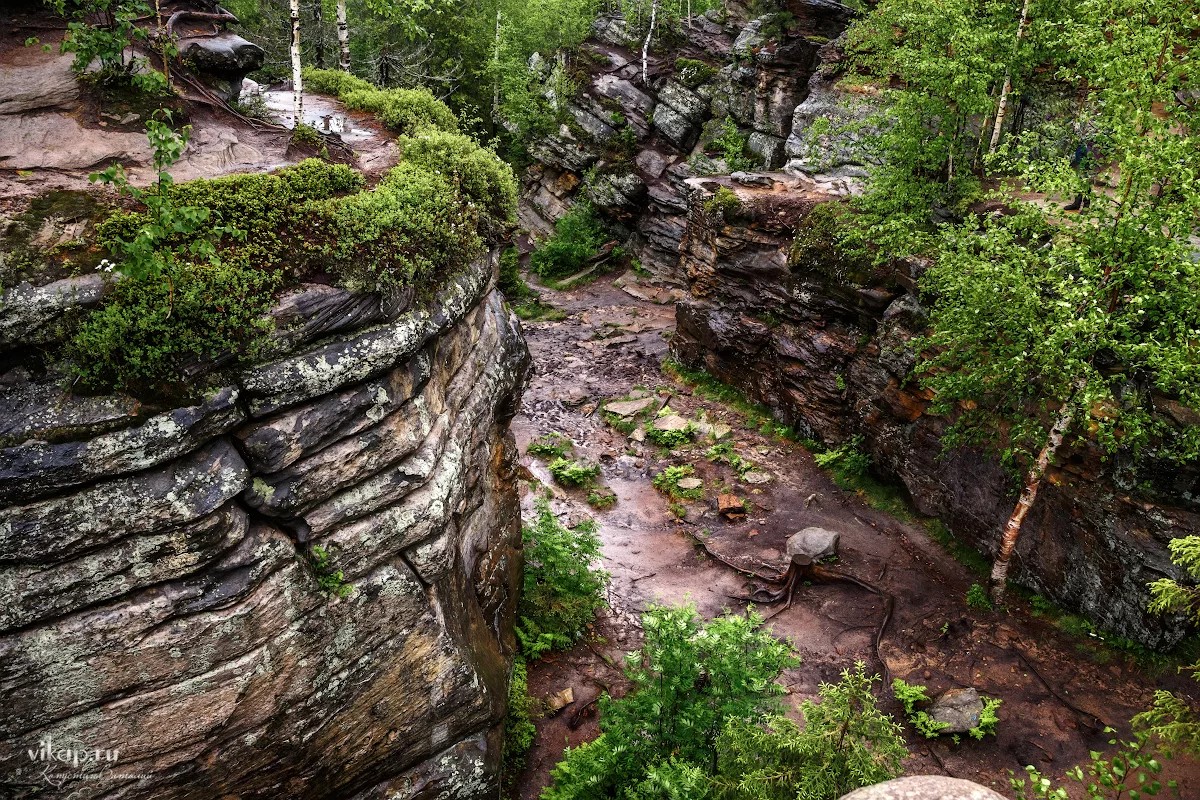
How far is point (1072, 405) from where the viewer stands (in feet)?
40.4

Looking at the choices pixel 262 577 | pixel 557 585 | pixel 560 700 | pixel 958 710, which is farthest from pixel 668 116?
pixel 262 577

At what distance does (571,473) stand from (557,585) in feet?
20.6

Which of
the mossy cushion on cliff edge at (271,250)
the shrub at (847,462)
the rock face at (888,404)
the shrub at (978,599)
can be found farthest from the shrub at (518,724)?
the shrub at (847,462)

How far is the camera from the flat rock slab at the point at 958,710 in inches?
495

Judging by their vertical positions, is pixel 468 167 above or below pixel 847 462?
above

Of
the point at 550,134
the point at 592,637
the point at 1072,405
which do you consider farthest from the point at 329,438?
the point at 550,134

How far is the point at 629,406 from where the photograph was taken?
85.0ft

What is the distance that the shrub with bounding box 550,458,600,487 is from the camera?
2132cm

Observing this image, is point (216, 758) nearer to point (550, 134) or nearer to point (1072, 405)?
point (1072, 405)

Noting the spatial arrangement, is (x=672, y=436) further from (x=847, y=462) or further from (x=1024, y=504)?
(x=1024, y=504)

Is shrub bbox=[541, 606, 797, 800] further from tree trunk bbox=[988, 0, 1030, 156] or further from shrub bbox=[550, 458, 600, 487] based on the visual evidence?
tree trunk bbox=[988, 0, 1030, 156]

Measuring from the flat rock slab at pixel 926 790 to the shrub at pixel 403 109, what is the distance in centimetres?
1396

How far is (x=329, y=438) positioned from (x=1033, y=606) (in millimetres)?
14883

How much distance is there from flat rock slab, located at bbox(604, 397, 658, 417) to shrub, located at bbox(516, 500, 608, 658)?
998cm
